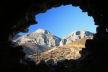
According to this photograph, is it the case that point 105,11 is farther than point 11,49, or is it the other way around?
point 105,11

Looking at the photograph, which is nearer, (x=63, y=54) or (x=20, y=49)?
(x=20, y=49)

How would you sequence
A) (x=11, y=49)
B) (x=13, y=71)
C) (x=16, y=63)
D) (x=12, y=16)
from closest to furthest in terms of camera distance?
(x=13, y=71)
(x=16, y=63)
(x=11, y=49)
(x=12, y=16)

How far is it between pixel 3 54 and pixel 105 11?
1600 cm

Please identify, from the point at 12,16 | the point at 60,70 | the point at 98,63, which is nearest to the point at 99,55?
the point at 98,63

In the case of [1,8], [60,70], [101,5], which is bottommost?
[60,70]

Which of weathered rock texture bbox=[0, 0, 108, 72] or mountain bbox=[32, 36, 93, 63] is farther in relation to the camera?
mountain bbox=[32, 36, 93, 63]

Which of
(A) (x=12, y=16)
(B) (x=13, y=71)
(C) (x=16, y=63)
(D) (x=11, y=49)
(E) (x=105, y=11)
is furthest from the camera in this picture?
(E) (x=105, y=11)

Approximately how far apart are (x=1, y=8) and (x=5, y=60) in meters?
6.99

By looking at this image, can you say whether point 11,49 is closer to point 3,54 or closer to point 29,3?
point 3,54

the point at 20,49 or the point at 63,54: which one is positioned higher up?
the point at 63,54

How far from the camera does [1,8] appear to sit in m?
15.0

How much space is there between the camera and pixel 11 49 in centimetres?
1422

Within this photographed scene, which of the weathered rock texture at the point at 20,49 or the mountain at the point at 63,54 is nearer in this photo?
the weathered rock texture at the point at 20,49

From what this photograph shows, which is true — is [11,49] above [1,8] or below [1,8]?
below
